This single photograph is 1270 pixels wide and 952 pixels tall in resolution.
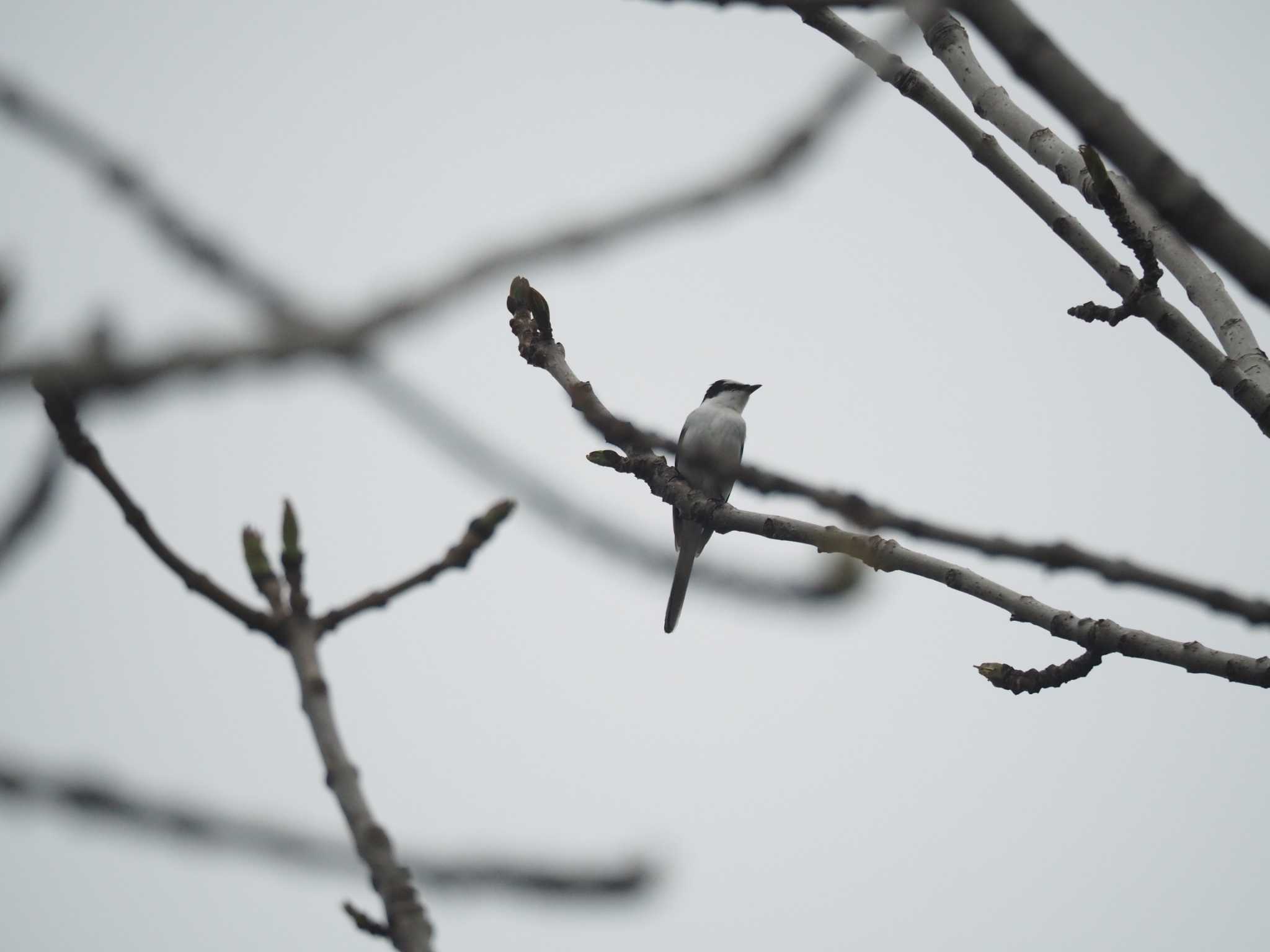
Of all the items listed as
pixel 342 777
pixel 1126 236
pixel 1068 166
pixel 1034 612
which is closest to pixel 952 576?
pixel 1034 612

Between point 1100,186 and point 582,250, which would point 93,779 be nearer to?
point 582,250

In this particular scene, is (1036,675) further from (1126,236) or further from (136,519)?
(136,519)

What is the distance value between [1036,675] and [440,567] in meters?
1.77

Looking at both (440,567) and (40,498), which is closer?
(40,498)

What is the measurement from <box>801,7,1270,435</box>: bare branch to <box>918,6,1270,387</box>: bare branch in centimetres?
11

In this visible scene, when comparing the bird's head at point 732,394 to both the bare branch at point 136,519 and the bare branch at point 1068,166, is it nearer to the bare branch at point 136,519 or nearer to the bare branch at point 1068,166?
the bare branch at point 1068,166

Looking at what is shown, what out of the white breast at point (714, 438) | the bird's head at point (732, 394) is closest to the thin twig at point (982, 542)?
the white breast at point (714, 438)

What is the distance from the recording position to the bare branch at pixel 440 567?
8.38 feet

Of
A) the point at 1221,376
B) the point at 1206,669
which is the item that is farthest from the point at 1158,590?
the point at 1221,376

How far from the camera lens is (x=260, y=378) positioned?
964mm

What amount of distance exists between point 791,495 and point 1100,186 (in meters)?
1.32

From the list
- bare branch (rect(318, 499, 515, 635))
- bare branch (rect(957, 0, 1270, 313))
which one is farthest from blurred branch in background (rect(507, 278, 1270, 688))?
bare branch (rect(957, 0, 1270, 313))

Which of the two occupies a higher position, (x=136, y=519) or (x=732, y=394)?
(x=732, y=394)

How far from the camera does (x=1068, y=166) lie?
3.06 m
